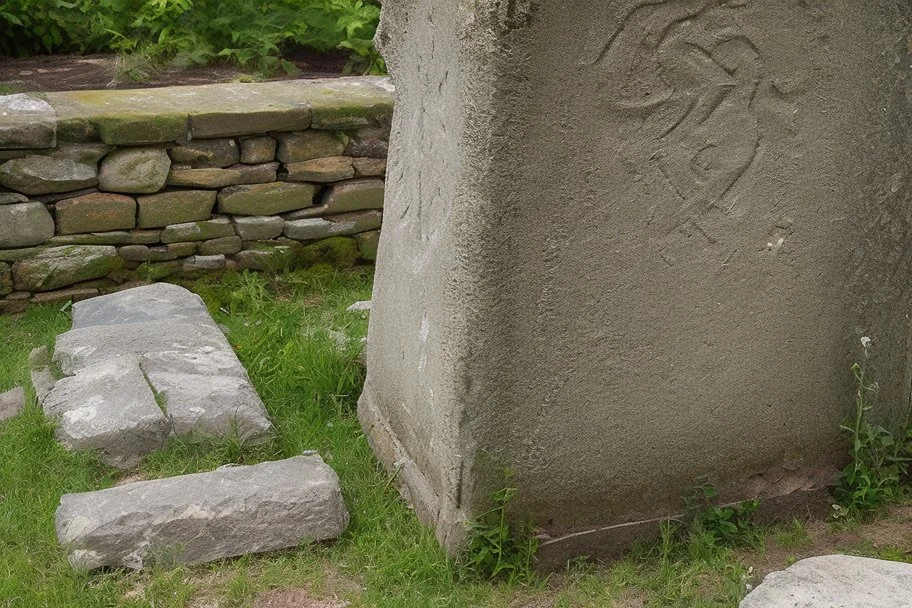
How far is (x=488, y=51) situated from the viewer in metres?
2.38

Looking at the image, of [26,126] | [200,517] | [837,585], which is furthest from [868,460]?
[26,126]

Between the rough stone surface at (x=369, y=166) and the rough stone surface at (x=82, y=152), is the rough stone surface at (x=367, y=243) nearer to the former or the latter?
the rough stone surface at (x=369, y=166)

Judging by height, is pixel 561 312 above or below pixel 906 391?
above

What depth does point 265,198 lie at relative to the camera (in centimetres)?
488

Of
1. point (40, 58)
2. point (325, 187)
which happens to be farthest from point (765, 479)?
point (40, 58)

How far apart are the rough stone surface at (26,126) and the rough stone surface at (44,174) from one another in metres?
0.07

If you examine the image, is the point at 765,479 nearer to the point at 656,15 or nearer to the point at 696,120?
the point at 696,120

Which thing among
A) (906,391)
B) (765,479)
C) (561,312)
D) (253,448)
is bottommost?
(253,448)

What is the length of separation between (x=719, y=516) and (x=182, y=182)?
282 centimetres

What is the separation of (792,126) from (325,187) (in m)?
2.73

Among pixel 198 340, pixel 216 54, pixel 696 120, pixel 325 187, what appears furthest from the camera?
pixel 216 54

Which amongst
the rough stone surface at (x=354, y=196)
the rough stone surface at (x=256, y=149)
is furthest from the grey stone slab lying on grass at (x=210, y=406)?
the rough stone surface at (x=354, y=196)

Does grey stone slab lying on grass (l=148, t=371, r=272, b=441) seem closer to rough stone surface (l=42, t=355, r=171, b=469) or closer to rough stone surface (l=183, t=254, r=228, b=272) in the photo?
rough stone surface (l=42, t=355, r=171, b=469)

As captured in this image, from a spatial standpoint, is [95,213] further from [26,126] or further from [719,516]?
[719,516]
